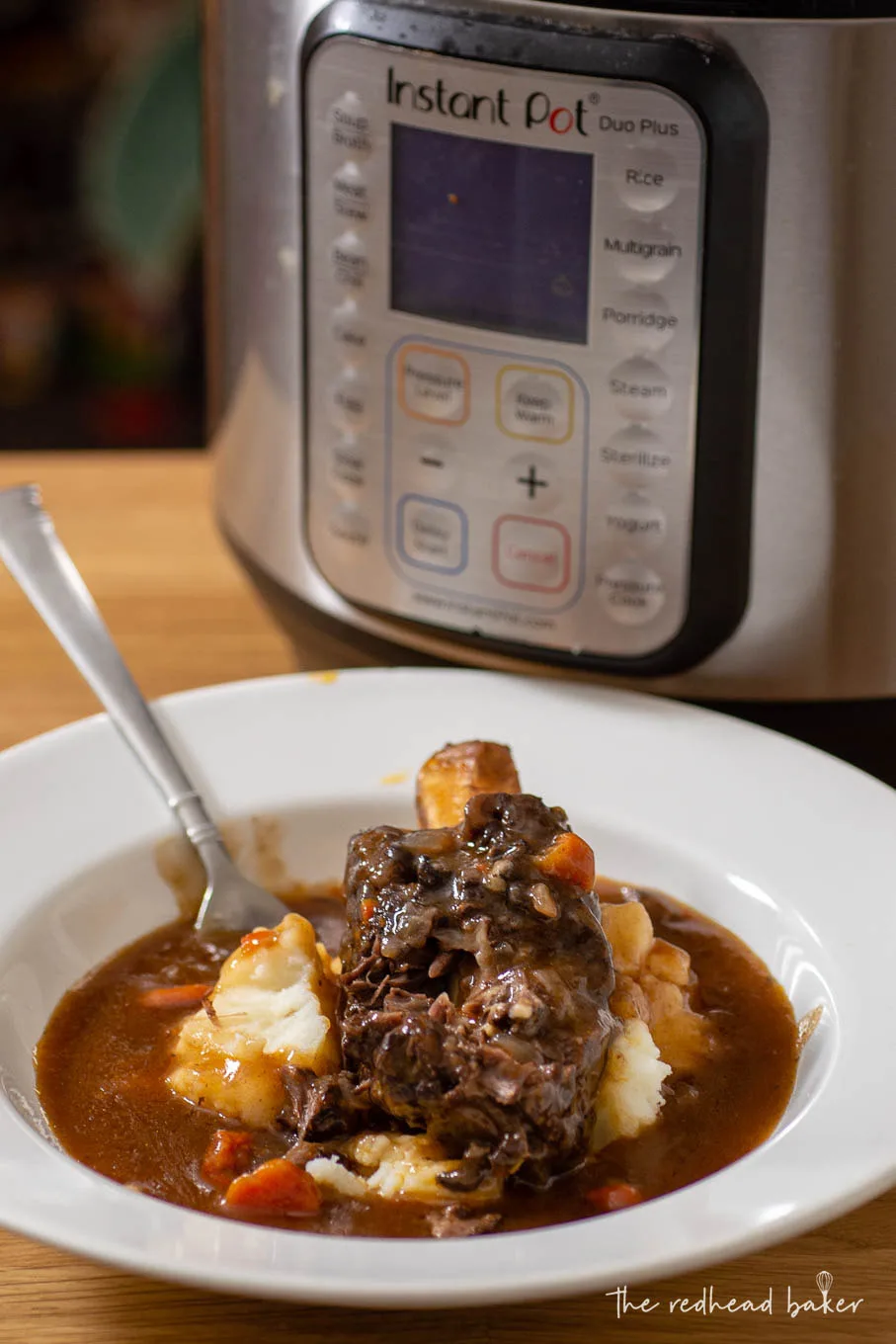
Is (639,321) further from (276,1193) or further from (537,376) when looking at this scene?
(276,1193)

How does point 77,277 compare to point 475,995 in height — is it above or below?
below

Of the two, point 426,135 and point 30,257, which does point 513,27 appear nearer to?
point 426,135

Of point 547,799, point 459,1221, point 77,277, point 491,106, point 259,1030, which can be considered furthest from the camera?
point 77,277

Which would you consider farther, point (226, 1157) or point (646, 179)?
point (646, 179)

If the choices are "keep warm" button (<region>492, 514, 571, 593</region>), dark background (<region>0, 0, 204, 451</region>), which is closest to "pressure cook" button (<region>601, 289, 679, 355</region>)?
"keep warm" button (<region>492, 514, 571, 593</region>)

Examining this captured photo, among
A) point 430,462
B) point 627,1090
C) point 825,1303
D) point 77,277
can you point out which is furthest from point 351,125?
point 77,277

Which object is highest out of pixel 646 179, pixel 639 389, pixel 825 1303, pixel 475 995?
pixel 646 179

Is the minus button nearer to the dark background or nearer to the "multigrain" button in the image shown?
the "multigrain" button
